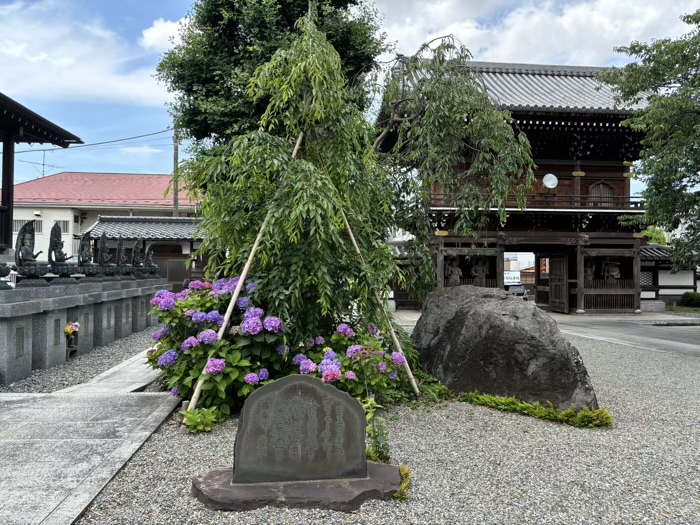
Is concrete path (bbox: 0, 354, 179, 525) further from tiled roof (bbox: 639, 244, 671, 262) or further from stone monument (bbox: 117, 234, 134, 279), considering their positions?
tiled roof (bbox: 639, 244, 671, 262)

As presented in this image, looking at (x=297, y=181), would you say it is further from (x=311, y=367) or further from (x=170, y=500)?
(x=170, y=500)

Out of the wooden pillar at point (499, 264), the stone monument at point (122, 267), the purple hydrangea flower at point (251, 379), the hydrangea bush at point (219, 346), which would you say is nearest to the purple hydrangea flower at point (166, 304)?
the hydrangea bush at point (219, 346)

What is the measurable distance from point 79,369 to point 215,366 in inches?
176

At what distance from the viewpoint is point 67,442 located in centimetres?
414

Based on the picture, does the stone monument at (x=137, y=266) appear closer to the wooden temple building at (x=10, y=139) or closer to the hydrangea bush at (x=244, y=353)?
the wooden temple building at (x=10, y=139)

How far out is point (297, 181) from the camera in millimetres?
4938

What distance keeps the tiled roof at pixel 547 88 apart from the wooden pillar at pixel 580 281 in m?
5.27

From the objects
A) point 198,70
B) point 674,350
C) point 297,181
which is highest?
point 198,70

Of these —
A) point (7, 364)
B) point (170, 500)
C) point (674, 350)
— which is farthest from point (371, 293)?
point (674, 350)

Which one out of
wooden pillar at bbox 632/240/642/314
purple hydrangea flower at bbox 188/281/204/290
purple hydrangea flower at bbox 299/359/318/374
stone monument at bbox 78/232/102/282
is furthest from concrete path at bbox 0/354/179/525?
wooden pillar at bbox 632/240/642/314

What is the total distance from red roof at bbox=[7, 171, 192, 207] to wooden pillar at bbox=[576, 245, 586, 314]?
2142 centimetres

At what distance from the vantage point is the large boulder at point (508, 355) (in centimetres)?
530

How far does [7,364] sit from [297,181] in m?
4.63

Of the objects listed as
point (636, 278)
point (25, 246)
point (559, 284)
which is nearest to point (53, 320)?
point (25, 246)
